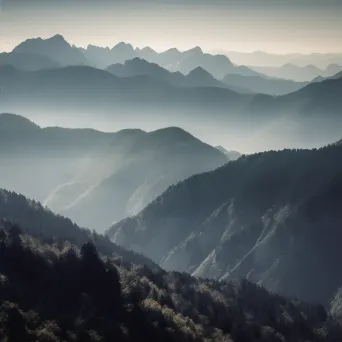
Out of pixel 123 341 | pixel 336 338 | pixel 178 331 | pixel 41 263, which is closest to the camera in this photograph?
pixel 123 341

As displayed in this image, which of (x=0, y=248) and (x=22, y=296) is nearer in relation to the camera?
(x=22, y=296)

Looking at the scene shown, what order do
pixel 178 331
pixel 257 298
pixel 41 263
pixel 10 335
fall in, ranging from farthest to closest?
pixel 257 298 < pixel 41 263 < pixel 178 331 < pixel 10 335

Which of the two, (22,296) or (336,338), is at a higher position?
(22,296)

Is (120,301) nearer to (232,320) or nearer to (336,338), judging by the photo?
(232,320)

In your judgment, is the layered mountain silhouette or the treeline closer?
the treeline

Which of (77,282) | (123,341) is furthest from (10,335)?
(77,282)

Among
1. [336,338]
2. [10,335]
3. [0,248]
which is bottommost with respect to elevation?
[336,338]

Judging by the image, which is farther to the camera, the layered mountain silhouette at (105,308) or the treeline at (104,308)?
the layered mountain silhouette at (105,308)
